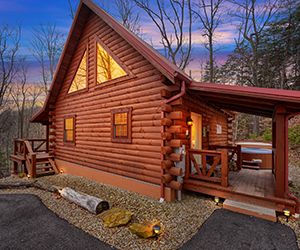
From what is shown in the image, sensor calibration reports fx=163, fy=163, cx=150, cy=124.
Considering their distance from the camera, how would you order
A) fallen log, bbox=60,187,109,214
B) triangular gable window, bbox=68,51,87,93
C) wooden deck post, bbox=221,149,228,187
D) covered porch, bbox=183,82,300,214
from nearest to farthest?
covered porch, bbox=183,82,300,214
fallen log, bbox=60,187,109,214
wooden deck post, bbox=221,149,228,187
triangular gable window, bbox=68,51,87,93

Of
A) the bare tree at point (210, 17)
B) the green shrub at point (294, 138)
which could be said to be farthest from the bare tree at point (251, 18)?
the green shrub at point (294, 138)

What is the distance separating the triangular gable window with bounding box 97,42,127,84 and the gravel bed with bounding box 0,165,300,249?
446 cm

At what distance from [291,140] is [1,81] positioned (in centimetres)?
2567

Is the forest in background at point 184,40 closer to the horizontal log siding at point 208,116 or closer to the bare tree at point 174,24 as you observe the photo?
the bare tree at point 174,24

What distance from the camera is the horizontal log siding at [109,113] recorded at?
5.31m

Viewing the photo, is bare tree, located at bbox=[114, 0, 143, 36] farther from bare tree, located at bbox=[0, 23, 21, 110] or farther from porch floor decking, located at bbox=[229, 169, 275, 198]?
porch floor decking, located at bbox=[229, 169, 275, 198]

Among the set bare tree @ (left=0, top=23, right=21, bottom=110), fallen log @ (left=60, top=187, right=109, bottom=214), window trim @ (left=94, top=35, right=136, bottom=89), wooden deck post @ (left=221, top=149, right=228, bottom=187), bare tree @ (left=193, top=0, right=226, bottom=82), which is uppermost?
bare tree @ (left=193, top=0, right=226, bottom=82)

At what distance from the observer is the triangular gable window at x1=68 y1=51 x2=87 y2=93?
8.14m

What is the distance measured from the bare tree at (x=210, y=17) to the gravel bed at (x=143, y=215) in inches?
530

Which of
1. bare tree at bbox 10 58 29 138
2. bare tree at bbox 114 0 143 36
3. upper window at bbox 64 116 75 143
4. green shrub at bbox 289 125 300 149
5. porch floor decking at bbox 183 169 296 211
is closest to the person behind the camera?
porch floor decking at bbox 183 169 296 211

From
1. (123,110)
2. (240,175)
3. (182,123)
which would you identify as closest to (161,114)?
(182,123)

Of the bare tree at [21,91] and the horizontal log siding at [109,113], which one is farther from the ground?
the bare tree at [21,91]

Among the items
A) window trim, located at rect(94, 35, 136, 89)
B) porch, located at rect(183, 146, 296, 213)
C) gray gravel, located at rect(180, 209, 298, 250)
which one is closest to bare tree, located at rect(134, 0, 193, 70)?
window trim, located at rect(94, 35, 136, 89)

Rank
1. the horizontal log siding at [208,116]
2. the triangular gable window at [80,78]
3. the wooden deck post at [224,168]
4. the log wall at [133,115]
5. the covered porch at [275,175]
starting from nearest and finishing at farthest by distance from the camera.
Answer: the covered porch at [275,175]
the wooden deck post at [224,168]
the log wall at [133,115]
the horizontal log siding at [208,116]
the triangular gable window at [80,78]
